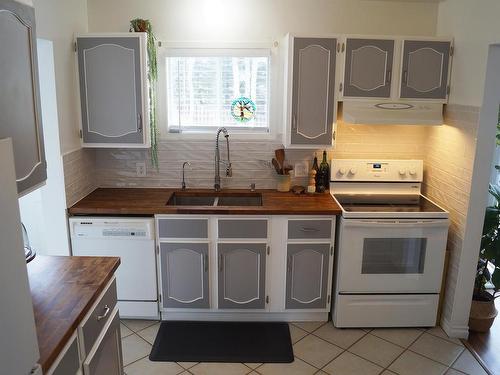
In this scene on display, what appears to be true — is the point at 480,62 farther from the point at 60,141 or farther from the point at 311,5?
the point at 60,141

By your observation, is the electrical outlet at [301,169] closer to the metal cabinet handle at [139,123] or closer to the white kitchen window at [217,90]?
the white kitchen window at [217,90]

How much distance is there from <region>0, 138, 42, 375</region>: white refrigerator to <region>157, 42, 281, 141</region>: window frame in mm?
2382

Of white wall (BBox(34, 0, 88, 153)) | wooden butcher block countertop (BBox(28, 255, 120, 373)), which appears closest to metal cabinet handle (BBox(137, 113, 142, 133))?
white wall (BBox(34, 0, 88, 153))

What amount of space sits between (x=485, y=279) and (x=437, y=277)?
45cm

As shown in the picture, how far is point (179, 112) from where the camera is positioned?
3.47 meters

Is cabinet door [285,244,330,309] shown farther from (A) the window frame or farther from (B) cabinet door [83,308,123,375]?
(B) cabinet door [83,308,123,375]

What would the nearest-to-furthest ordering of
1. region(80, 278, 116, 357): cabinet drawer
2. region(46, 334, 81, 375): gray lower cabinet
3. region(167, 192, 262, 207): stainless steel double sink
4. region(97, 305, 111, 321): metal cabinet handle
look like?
region(46, 334, 81, 375): gray lower cabinet < region(80, 278, 116, 357): cabinet drawer < region(97, 305, 111, 321): metal cabinet handle < region(167, 192, 262, 207): stainless steel double sink

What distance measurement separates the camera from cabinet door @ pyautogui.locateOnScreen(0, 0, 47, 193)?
150cm

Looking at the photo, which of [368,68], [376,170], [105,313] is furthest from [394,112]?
[105,313]

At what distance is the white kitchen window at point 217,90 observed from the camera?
3.37 m

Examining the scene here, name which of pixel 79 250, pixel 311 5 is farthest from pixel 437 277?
pixel 79 250

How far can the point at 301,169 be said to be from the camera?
356cm

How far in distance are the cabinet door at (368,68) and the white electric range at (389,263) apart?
85 centimetres

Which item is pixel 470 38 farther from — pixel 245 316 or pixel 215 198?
pixel 245 316
